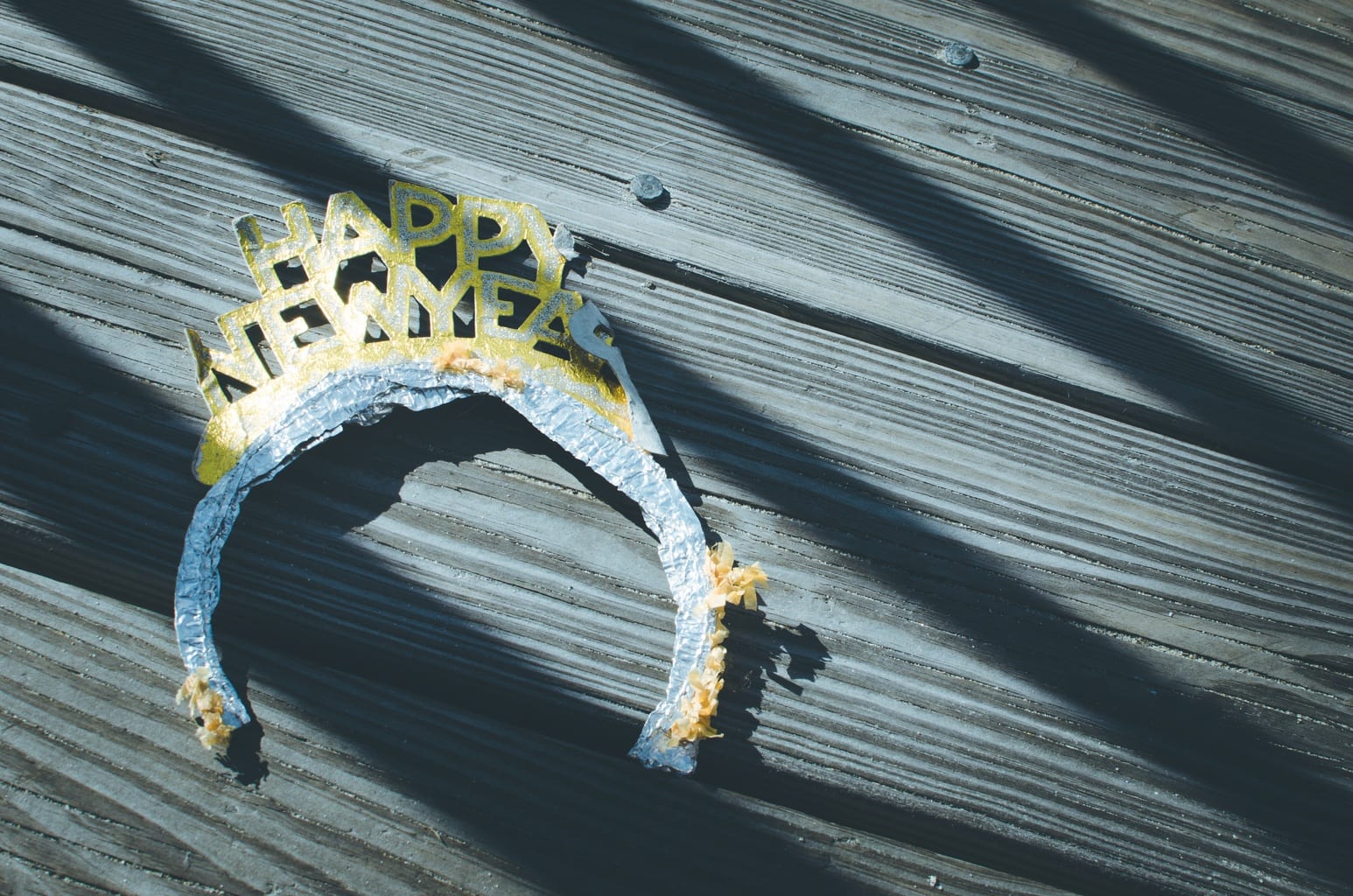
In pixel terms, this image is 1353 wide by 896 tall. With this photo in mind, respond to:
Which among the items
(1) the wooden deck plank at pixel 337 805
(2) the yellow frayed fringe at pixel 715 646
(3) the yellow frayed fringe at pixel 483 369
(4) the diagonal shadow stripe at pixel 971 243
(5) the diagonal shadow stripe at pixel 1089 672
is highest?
(4) the diagonal shadow stripe at pixel 971 243

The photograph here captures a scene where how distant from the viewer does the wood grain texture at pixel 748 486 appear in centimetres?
99

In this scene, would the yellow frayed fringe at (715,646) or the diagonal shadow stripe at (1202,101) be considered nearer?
the yellow frayed fringe at (715,646)

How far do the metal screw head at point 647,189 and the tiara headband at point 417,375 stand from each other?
0.48 feet

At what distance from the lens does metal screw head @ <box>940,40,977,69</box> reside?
46.6 inches

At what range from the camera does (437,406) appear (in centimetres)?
102

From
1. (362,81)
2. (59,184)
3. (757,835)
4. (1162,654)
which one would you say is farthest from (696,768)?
(59,184)

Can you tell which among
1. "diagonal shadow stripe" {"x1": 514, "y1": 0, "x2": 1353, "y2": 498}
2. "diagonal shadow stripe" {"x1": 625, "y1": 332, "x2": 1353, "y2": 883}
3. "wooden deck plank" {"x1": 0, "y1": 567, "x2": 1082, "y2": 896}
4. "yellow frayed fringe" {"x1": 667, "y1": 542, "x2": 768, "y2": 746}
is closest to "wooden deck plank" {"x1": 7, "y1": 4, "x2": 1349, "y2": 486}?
"diagonal shadow stripe" {"x1": 514, "y1": 0, "x2": 1353, "y2": 498}

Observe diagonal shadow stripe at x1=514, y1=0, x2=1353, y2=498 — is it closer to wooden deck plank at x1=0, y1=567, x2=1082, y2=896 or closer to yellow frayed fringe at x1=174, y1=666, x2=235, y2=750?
wooden deck plank at x1=0, y1=567, x2=1082, y2=896

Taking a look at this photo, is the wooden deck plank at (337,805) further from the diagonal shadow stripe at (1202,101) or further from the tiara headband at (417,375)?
the diagonal shadow stripe at (1202,101)

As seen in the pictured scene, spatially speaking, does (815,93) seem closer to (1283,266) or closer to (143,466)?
(1283,266)

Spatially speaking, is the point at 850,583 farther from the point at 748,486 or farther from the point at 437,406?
the point at 437,406

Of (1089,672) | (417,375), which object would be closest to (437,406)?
(417,375)

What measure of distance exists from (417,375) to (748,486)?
0.46 metres

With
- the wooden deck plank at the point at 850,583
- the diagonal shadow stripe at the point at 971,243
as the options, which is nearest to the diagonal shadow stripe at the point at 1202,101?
the diagonal shadow stripe at the point at 971,243
